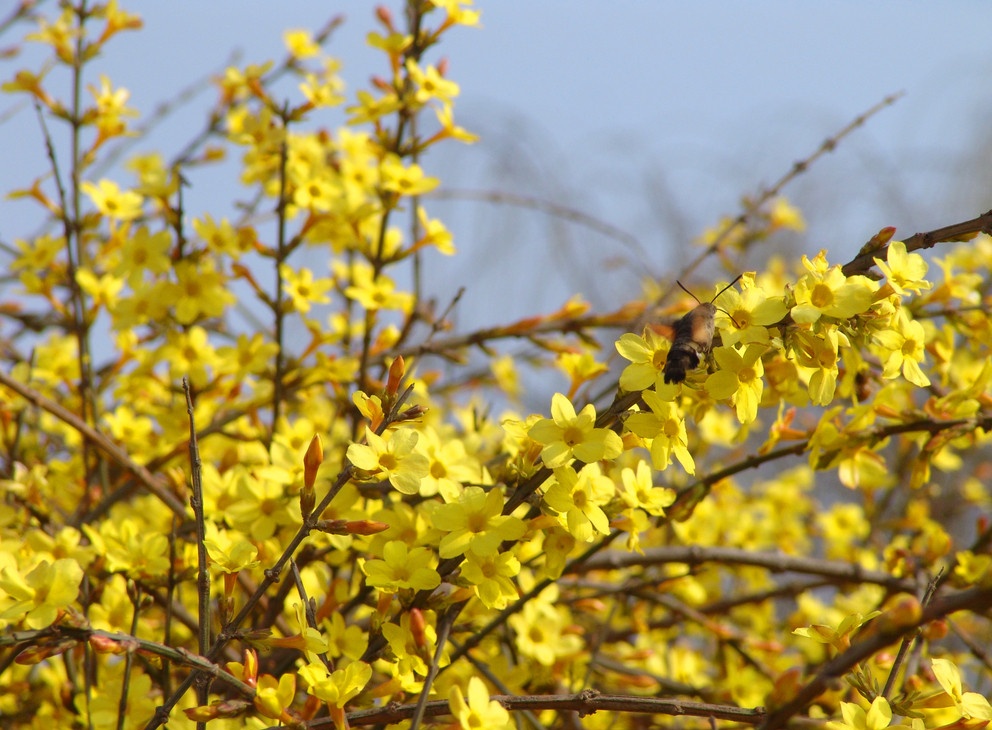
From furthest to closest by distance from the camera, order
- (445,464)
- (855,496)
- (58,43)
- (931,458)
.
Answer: (855,496), (58,43), (931,458), (445,464)

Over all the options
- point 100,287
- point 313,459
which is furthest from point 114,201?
point 313,459

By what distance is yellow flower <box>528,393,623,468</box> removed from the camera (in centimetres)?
108

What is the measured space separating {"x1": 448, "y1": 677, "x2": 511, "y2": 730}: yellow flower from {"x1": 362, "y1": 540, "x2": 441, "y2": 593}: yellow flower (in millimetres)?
149

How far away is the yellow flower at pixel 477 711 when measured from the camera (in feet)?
3.18

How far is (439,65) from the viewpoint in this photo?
6.55ft

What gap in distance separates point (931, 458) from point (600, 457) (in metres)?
0.78

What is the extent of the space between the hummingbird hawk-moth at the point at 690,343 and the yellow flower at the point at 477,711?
1.37 feet

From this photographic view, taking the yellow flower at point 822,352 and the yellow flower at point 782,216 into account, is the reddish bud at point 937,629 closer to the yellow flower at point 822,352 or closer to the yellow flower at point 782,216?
the yellow flower at point 822,352

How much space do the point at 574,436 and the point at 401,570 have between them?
0.28 m

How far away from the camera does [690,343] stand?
105cm

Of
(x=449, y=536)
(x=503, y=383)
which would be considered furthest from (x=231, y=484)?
(x=503, y=383)

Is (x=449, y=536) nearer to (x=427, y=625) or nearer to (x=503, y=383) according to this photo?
(x=427, y=625)

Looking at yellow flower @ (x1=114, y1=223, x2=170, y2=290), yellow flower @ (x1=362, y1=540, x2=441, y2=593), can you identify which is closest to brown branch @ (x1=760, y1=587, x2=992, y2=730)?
yellow flower @ (x1=362, y1=540, x2=441, y2=593)

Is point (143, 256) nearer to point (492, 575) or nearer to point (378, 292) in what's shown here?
point (378, 292)
